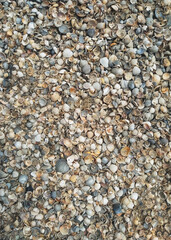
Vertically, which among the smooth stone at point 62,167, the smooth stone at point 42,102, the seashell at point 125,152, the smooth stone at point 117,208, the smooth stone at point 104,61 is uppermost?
the smooth stone at point 104,61

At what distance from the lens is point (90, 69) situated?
1.47 metres

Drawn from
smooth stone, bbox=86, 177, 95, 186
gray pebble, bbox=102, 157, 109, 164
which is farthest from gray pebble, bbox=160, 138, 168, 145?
smooth stone, bbox=86, 177, 95, 186

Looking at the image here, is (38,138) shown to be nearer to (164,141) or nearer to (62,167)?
(62,167)

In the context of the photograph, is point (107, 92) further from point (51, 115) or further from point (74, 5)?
point (74, 5)

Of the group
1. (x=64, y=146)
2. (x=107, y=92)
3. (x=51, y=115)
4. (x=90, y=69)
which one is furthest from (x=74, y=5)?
(x=64, y=146)

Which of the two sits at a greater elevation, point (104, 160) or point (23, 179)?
point (104, 160)

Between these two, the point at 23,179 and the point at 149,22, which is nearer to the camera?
the point at 23,179

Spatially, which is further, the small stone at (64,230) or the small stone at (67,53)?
the small stone at (67,53)

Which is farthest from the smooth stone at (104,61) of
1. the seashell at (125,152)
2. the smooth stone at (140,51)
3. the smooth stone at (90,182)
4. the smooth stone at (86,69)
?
the smooth stone at (90,182)

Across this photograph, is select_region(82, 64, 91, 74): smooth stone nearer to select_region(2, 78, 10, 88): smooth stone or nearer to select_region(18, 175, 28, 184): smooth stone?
select_region(2, 78, 10, 88): smooth stone

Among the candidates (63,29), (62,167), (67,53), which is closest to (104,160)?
(62,167)

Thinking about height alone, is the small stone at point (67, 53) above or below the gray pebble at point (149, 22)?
below

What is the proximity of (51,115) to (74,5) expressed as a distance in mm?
602

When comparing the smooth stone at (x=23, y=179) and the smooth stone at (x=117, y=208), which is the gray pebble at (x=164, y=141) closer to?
the smooth stone at (x=117, y=208)
